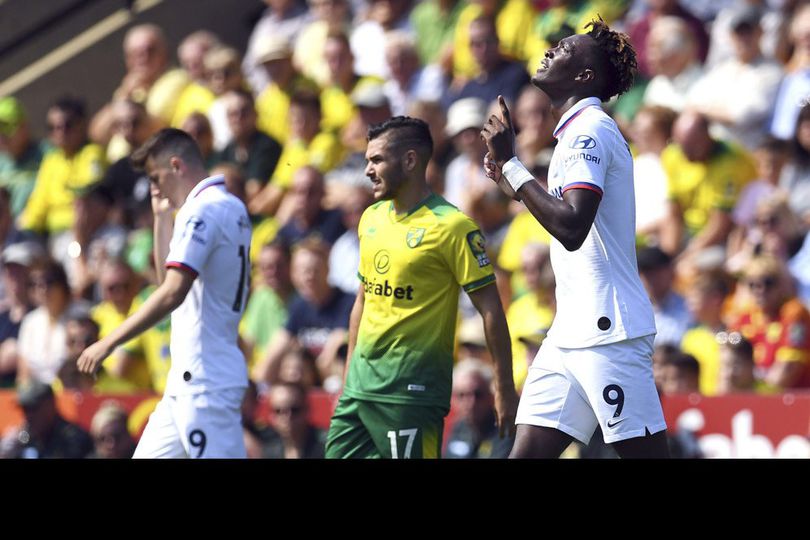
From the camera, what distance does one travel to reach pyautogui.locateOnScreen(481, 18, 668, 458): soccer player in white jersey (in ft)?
19.7

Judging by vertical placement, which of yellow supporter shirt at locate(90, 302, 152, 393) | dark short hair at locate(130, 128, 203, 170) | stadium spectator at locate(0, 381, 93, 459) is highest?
dark short hair at locate(130, 128, 203, 170)

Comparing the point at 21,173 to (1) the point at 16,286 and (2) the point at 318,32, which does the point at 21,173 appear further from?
(2) the point at 318,32

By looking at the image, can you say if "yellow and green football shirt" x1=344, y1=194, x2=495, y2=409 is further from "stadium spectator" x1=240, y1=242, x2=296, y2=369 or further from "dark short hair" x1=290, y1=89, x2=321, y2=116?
"dark short hair" x1=290, y1=89, x2=321, y2=116

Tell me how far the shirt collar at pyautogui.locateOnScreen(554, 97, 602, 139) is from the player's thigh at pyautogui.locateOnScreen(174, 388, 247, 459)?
6.97 feet

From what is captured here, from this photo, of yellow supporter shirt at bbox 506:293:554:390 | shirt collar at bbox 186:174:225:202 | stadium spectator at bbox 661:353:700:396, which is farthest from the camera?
yellow supporter shirt at bbox 506:293:554:390

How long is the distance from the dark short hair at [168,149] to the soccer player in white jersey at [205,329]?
0.18 meters

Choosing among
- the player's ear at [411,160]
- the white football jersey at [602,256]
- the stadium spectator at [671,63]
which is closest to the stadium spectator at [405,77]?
the stadium spectator at [671,63]

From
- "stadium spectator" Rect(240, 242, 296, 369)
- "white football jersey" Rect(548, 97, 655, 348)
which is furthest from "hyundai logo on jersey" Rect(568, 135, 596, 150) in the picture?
"stadium spectator" Rect(240, 242, 296, 369)

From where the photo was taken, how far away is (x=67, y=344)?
1180cm

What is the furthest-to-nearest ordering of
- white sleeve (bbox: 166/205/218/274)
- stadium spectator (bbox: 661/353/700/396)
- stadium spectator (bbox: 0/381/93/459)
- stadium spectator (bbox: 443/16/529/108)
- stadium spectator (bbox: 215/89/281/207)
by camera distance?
stadium spectator (bbox: 215/89/281/207)
stadium spectator (bbox: 443/16/529/108)
stadium spectator (bbox: 0/381/93/459)
stadium spectator (bbox: 661/353/700/396)
white sleeve (bbox: 166/205/218/274)

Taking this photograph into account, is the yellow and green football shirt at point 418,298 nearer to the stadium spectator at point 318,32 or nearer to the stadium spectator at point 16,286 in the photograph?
the stadium spectator at point 16,286
